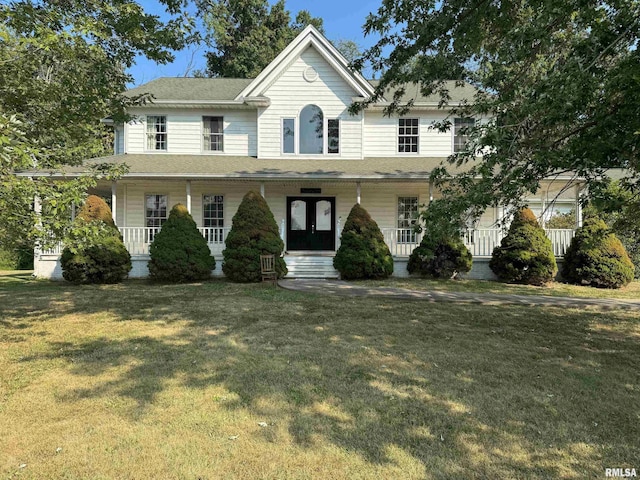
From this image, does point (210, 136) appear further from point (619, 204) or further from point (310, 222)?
point (619, 204)

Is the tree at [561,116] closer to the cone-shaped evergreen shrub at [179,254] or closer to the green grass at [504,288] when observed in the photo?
the green grass at [504,288]

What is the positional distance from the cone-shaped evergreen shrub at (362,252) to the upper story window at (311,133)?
3.67 m

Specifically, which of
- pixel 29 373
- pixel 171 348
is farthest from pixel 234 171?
pixel 29 373

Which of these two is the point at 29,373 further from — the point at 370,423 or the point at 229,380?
the point at 370,423

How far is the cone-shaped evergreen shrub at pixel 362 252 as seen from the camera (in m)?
12.1

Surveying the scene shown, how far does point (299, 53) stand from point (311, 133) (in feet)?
9.56

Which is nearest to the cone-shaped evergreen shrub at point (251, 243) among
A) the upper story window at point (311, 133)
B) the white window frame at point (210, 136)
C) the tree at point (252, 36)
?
the upper story window at point (311, 133)

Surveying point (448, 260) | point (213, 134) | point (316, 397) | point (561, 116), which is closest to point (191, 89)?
point (213, 134)

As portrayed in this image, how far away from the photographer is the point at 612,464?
2.82 meters

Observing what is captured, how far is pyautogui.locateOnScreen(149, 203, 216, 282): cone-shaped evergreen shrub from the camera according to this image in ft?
38.0

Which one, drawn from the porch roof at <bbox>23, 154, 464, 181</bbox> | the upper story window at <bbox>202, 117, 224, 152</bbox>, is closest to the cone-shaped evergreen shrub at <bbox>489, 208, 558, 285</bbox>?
the porch roof at <bbox>23, 154, 464, 181</bbox>

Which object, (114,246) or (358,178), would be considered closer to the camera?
(114,246)

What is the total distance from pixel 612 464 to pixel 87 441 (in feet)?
12.8

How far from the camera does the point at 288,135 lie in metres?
14.9
